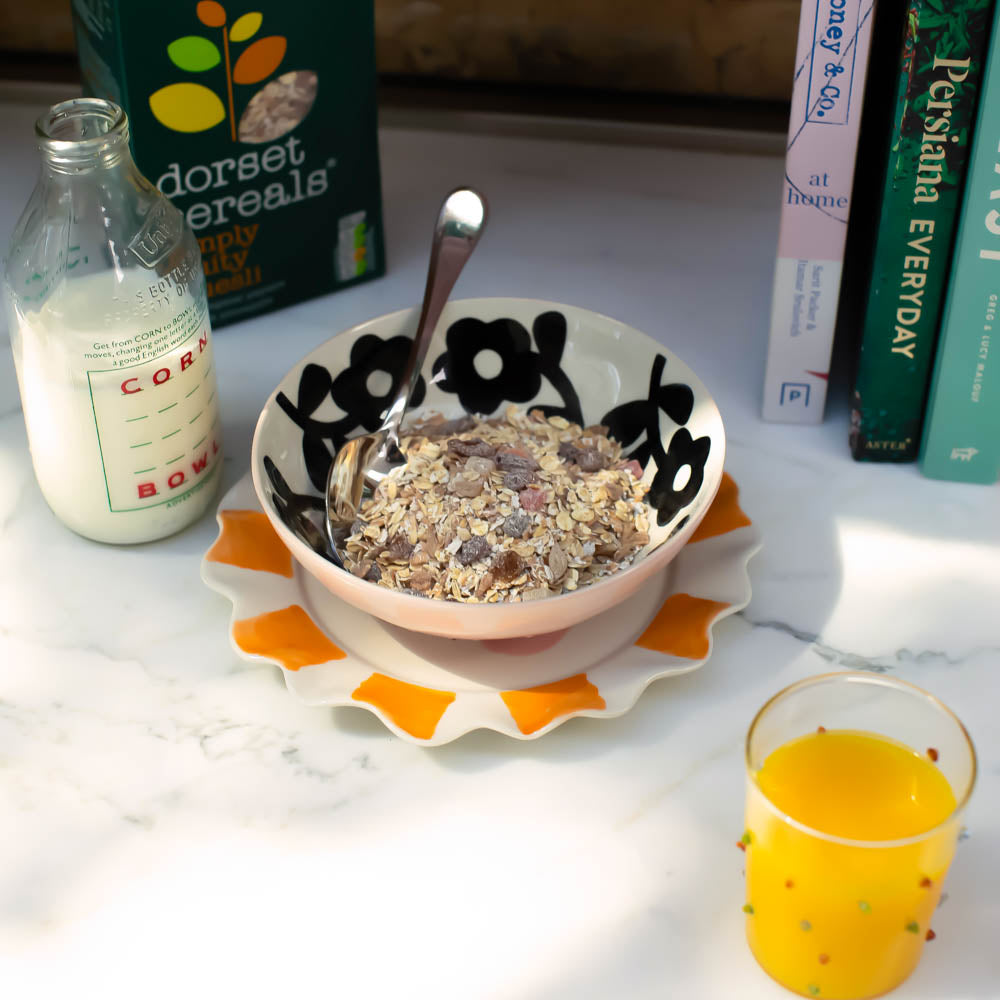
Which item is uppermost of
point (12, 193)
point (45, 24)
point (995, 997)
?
point (45, 24)

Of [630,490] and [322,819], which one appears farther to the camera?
[630,490]

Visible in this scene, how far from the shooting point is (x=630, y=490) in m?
0.77

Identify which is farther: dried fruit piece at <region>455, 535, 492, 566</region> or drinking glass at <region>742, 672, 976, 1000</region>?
dried fruit piece at <region>455, 535, 492, 566</region>

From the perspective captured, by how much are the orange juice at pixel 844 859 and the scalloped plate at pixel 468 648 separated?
132 millimetres

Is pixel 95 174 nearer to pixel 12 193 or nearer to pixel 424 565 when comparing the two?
pixel 424 565

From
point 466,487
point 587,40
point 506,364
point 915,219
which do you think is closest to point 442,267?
point 506,364

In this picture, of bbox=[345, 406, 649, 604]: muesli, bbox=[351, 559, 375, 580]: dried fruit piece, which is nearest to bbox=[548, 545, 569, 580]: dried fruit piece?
bbox=[345, 406, 649, 604]: muesli

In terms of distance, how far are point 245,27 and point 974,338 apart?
53cm

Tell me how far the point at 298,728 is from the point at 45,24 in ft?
2.93

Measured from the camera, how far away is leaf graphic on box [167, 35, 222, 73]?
81 cm

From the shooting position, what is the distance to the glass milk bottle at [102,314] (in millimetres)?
666

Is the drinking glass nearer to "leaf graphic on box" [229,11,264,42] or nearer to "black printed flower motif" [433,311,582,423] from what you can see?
"black printed flower motif" [433,311,582,423]

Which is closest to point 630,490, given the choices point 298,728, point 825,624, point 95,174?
point 825,624

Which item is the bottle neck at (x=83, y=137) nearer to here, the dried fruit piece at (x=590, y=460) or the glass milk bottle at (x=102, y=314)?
the glass milk bottle at (x=102, y=314)
